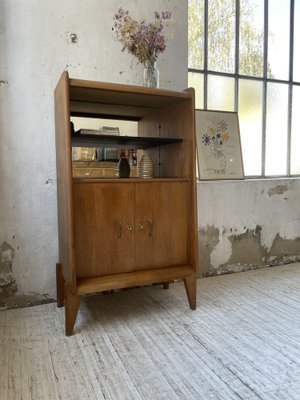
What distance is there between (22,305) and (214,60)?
262 cm

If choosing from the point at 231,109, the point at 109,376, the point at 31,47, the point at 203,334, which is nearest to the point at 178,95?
the point at 31,47

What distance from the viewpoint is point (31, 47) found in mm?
2164

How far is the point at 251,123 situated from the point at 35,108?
2.06 metres

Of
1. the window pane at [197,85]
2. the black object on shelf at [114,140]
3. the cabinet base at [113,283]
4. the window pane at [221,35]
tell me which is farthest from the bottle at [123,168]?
the window pane at [221,35]

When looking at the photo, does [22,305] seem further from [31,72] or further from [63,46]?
[63,46]

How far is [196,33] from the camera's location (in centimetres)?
291

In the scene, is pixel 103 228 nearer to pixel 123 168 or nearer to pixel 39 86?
pixel 123 168

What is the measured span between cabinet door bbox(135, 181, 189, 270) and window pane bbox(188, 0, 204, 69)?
→ 1.40 metres

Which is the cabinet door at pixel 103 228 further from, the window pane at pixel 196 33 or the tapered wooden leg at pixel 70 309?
the window pane at pixel 196 33

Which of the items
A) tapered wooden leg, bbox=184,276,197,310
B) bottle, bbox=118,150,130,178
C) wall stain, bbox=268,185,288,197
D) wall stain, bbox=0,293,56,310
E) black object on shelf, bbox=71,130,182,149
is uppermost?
black object on shelf, bbox=71,130,182,149

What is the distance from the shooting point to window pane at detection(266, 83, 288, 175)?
10.9 feet

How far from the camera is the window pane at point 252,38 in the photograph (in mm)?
3096

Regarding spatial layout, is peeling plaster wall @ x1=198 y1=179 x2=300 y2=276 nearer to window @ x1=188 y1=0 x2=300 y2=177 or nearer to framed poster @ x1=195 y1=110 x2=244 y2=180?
framed poster @ x1=195 y1=110 x2=244 y2=180

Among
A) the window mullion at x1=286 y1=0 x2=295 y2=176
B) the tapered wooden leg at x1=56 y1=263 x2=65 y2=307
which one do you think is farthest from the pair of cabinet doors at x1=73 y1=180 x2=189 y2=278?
the window mullion at x1=286 y1=0 x2=295 y2=176
